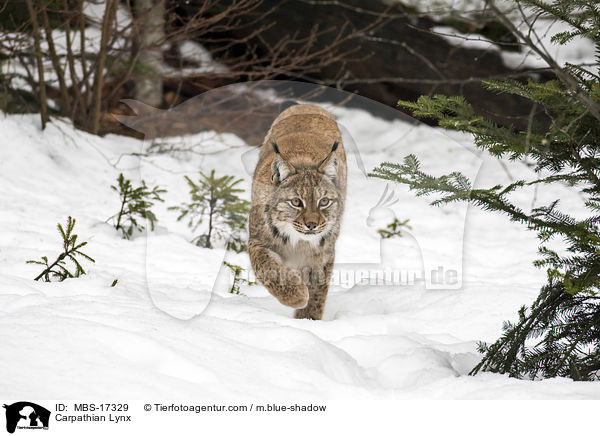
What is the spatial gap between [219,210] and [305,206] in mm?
1358

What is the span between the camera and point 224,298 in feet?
13.8

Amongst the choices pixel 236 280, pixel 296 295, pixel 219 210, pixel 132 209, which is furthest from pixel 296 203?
pixel 132 209

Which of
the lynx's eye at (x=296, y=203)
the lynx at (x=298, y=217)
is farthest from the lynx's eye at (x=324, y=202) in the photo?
the lynx's eye at (x=296, y=203)

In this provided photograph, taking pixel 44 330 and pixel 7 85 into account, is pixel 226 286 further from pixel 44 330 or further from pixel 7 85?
pixel 7 85

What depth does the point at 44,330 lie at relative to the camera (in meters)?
2.67

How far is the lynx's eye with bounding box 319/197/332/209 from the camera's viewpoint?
3856mm

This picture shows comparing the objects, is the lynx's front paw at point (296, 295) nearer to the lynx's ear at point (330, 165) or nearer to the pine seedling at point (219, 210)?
the lynx's ear at point (330, 165)

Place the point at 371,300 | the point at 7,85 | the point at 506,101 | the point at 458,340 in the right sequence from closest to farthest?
the point at 458,340 < the point at 371,300 < the point at 7,85 < the point at 506,101

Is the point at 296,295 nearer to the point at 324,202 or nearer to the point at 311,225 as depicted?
the point at 311,225

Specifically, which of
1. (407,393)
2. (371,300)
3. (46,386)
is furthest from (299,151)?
(46,386)

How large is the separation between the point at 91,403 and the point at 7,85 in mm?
5725

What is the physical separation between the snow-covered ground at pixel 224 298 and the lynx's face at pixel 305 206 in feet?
1.45

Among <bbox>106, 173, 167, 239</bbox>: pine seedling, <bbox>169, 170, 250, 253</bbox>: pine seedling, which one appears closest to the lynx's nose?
<bbox>169, 170, 250, 253</bbox>: pine seedling

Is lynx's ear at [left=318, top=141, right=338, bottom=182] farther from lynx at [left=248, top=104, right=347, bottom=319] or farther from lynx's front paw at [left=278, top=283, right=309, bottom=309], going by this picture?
lynx's front paw at [left=278, top=283, right=309, bottom=309]
